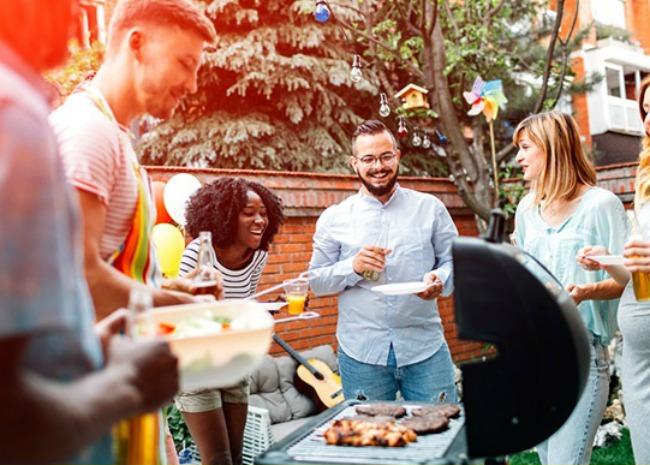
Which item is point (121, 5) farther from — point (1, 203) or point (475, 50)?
point (475, 50)

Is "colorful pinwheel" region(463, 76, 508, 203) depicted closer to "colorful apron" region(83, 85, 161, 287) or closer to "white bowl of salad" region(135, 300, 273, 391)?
"colorful apron" region(83, 85, 161, 287)

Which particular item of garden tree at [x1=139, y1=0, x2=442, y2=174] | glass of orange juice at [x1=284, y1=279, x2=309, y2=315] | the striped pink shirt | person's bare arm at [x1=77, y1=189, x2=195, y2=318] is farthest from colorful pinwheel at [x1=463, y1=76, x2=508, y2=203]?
garden tree at [x1=139, y1=0, x2=442, y2=174]

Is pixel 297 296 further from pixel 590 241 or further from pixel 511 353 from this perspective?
pixel 511 353

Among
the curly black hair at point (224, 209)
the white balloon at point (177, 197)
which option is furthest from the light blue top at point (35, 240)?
the white balloon at point (177, 197)

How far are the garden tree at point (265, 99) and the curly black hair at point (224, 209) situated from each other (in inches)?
192

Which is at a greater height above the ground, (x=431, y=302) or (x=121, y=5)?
(x=121, y=5)

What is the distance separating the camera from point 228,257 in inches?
144

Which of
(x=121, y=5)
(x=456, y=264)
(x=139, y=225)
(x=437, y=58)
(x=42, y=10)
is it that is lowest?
(x=456, y=264)

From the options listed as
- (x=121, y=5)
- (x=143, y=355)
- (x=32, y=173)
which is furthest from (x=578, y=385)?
(x=121, y=5)

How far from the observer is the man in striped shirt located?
144 centimetres

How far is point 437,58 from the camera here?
678 cm

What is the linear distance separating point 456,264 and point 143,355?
803 millimetres

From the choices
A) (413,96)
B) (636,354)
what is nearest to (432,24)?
(413,96)

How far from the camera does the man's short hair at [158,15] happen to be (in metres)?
1.55
